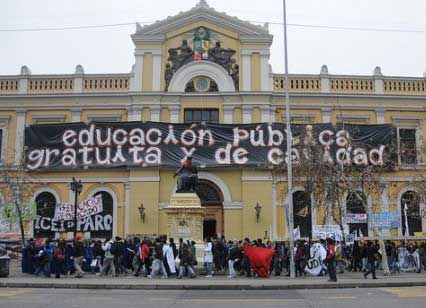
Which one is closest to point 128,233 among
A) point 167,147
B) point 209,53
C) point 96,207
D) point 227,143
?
point 96,207

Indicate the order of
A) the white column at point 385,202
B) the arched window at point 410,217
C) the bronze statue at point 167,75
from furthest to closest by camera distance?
the bronze statue at point 167,75
the arched window at point 410,217
the white column at point 385,202

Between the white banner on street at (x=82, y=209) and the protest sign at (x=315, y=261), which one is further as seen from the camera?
the white banner on street at (x=82, y=209)

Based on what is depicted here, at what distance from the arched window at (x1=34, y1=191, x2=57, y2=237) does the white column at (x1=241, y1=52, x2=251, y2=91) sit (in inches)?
535

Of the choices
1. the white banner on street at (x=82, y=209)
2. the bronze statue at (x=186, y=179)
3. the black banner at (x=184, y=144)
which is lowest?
the white banner on street at (x=82, y=209)

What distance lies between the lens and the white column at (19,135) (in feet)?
110

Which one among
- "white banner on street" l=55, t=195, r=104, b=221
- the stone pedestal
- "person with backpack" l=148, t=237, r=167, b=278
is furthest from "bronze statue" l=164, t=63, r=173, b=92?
"person with backpack" l=148, t=237, r=167, b=278

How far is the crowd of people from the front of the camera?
21156 millimetres

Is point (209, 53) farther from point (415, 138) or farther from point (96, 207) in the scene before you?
point (415, 138)

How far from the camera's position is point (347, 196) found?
31.2 m

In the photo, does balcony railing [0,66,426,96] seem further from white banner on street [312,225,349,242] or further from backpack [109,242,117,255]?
backpack [109,242,117,255]

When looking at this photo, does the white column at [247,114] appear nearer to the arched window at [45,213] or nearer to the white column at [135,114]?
the white column at [135,114]

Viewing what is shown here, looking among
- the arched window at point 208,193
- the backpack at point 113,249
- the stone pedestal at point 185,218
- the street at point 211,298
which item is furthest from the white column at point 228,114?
the street at point 211,298

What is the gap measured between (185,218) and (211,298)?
8376 millimetres

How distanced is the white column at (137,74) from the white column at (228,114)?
213 inches
